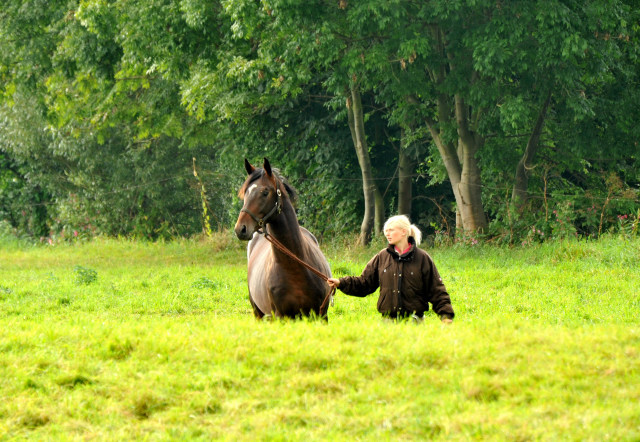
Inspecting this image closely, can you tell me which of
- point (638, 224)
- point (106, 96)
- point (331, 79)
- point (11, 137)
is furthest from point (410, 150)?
point (11, 137)

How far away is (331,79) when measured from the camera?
836 inches

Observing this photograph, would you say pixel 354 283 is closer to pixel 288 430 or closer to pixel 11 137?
pixel 288 430

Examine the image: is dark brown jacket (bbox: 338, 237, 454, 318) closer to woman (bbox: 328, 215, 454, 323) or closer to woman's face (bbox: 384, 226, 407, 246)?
woman (bbox: 328, 215, 454, 323)

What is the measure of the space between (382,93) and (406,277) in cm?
1599

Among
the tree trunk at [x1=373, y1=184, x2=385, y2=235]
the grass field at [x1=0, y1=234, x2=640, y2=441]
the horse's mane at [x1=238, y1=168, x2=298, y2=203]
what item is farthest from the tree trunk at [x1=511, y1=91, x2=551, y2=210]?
the grass field at [x1=0, y1=234, x2=640, y2=441]

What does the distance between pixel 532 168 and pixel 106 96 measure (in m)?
15.2

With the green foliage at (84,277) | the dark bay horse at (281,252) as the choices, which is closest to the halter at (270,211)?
the dark bay horse at (281,252)

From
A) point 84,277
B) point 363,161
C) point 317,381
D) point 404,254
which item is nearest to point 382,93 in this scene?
point 363,161

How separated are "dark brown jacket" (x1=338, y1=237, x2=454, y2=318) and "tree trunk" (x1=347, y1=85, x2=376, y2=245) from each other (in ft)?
54.2

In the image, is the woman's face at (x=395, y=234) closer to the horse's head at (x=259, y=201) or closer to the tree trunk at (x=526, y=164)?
the horse's head at (x=259, y=201)

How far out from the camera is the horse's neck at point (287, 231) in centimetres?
909

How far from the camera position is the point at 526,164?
2286 centimetres

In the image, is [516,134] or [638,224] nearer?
[638,224]

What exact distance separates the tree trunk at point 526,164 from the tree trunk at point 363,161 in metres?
5.02
